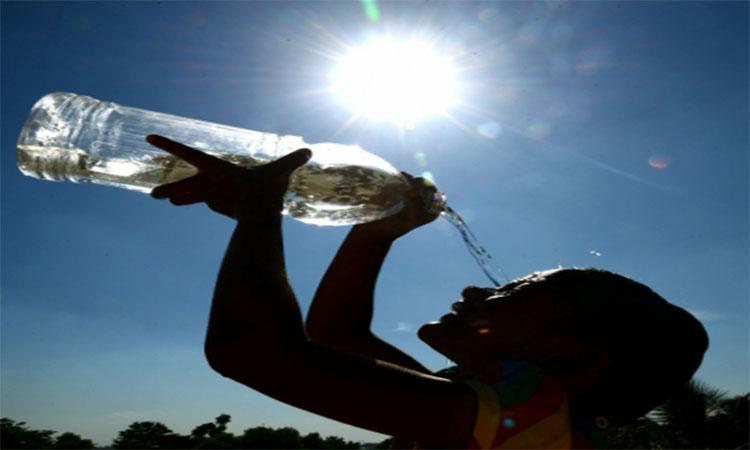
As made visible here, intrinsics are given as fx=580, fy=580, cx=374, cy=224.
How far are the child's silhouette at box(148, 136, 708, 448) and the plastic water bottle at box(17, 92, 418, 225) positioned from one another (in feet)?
3.51

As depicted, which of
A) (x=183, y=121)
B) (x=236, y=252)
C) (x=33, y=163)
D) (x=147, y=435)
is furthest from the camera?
(x=147, y=435)

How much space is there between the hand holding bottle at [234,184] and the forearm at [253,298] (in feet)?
0.18

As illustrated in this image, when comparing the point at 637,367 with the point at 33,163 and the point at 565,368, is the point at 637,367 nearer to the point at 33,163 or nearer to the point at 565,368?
the point at 565,368

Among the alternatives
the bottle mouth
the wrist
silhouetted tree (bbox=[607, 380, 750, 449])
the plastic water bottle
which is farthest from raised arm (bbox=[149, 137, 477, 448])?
silhouetted tree (bbox=[607, 380, 750, 449])

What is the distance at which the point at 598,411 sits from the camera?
6.06 ft

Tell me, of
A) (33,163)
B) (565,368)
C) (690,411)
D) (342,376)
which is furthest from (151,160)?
(690,411)

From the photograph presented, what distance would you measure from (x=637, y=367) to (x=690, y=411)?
21412 millimetres

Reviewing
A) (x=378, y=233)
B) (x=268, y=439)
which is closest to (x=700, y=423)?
(x=378, y=233)

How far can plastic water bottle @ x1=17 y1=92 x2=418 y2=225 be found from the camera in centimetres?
300

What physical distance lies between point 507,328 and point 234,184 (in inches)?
40.0

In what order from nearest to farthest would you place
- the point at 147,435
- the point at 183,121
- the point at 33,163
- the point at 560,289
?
the point at 560,289
the point at 33,163
the point at 183,121
the point at 147,435

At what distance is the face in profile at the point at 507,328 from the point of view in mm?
1898

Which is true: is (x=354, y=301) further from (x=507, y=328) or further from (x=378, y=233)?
(x=507, y=328)

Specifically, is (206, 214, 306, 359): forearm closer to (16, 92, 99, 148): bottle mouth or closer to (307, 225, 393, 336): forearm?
(307, 225, 393, 336): forearm
